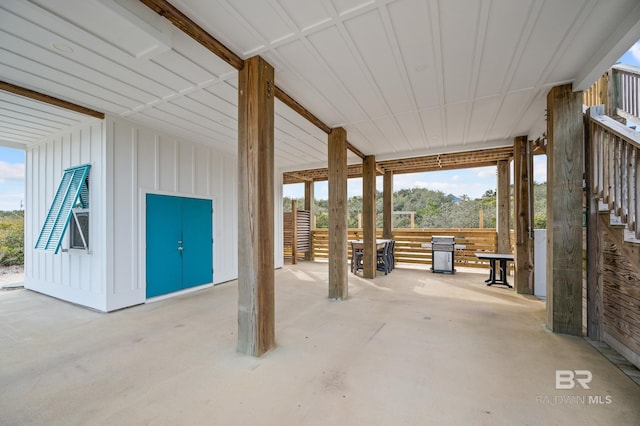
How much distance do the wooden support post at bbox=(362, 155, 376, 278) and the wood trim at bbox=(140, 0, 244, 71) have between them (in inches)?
164

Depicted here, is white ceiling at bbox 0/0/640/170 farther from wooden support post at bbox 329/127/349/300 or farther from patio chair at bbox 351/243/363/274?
patio chair at bbox 351/243/363/274

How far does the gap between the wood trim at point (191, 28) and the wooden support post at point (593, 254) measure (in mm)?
3951

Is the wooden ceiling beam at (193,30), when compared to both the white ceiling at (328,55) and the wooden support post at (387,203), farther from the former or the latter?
the wooden support post at (387,203)

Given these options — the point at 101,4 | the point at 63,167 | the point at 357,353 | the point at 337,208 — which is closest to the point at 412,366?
the point at 357,353

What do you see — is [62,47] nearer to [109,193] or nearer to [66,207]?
[109,193]

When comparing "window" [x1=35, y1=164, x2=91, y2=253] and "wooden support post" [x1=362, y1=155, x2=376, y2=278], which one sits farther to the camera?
"wooden support post" [x1=362, y1=155, x2=376, y2=278]

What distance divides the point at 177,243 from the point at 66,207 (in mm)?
1770

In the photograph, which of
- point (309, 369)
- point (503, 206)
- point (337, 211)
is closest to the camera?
point (309, 369)

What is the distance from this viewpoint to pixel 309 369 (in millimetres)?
2346

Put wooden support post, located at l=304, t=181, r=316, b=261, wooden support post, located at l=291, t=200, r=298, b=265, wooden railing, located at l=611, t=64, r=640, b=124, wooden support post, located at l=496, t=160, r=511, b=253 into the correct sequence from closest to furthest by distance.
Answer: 1. wooden railing, located at l=611, t=64, r=640, b=124
2. wooden support post, located at l=496, t=160, r=511, b=253
3. wooden support post, located at l=291, t=200, r=298, b=265
4. wooden support post, located at l=304, t=181, r=316, b=261

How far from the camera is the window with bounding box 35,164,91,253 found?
4203mm

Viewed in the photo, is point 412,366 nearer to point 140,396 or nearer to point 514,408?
point 514,408

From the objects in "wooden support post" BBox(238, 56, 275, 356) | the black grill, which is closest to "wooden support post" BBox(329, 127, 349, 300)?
"wooden support post" BBox(238, 56, 275, 356)

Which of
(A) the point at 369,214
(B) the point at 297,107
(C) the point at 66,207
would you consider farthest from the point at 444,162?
(C) the point at 66,207
